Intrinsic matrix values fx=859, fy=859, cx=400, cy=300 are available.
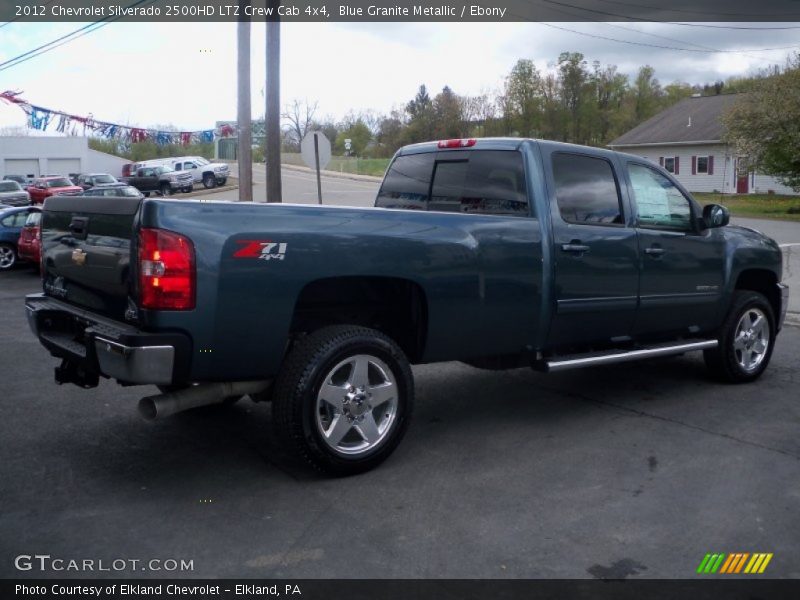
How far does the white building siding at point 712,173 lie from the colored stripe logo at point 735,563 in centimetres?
4546

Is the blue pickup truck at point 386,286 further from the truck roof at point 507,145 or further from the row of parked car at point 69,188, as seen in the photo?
the row of parked car at point 69,188

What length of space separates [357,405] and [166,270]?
1370 millimetres

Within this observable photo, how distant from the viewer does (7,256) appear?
60.2 ft

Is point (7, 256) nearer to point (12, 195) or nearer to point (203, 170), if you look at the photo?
point (12, 195)

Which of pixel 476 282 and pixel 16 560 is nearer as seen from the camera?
pixel 16 560

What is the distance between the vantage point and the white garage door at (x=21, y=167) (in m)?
60.7

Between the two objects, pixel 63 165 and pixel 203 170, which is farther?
pixel 63 165

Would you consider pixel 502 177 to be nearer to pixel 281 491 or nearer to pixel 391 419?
pixel 391 419

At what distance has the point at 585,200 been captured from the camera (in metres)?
6.27

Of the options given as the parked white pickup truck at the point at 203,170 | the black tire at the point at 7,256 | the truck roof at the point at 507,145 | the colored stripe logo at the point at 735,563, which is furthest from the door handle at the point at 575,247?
the parked white pickup truck at the point at 203,170

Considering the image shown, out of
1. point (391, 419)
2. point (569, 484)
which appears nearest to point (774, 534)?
point (569, 484)

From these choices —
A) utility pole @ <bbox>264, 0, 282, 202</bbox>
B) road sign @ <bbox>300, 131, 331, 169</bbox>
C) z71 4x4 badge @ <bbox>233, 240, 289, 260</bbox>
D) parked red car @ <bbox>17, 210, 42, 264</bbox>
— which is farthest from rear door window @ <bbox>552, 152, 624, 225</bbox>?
parked red car @ <bbox>17, 210, 42, 264</bbox>

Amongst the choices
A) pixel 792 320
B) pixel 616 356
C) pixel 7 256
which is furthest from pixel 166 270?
pixel 7 256

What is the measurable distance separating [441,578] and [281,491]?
1365mm
